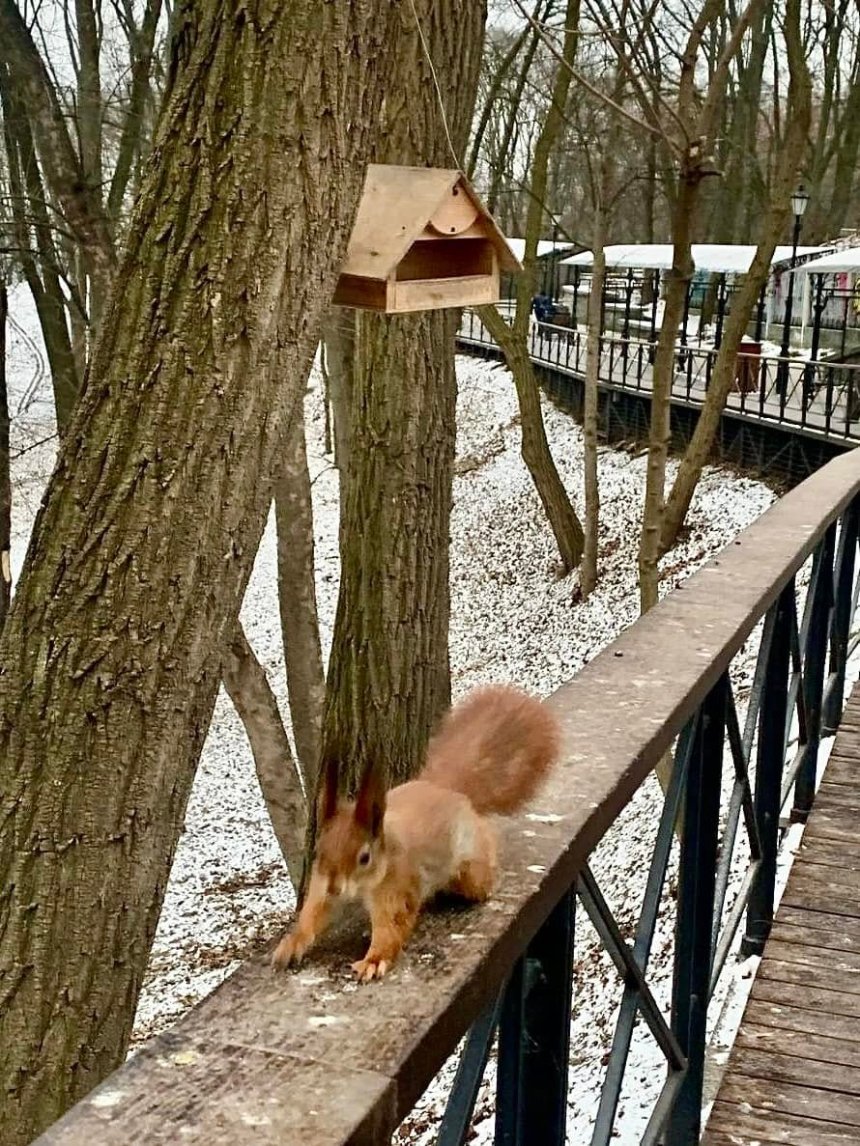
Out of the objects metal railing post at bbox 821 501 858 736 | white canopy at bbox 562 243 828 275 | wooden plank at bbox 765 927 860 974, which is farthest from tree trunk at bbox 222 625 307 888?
white canopy at bbox 562 243 828 275

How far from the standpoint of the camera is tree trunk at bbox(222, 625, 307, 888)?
8.57 m

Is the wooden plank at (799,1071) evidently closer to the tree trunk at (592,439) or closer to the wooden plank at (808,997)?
the wooden plank at (808,997)

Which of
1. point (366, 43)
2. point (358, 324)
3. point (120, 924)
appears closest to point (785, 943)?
point (120, 924)

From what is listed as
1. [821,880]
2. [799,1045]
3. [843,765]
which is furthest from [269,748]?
[799,1045]

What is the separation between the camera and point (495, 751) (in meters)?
1.63

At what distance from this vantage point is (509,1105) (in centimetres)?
148

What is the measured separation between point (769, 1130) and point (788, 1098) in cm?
12

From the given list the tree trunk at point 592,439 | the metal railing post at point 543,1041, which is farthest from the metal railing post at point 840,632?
the tree trunk at point 592,439

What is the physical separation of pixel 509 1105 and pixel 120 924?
2.06m

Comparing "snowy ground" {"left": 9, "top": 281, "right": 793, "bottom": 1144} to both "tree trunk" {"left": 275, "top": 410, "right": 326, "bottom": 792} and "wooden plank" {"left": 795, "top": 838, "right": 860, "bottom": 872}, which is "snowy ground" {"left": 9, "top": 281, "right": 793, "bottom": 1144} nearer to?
"wooden plank" {"left": 795, "top": 838, "right": 860, "bottom": 872}

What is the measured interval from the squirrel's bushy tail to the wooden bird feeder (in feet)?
6.11

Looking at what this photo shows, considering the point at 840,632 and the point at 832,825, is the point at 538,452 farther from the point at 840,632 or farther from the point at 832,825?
the point at 832,825

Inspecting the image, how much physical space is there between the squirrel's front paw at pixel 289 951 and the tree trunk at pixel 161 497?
1.95m

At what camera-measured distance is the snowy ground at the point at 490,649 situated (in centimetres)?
714
